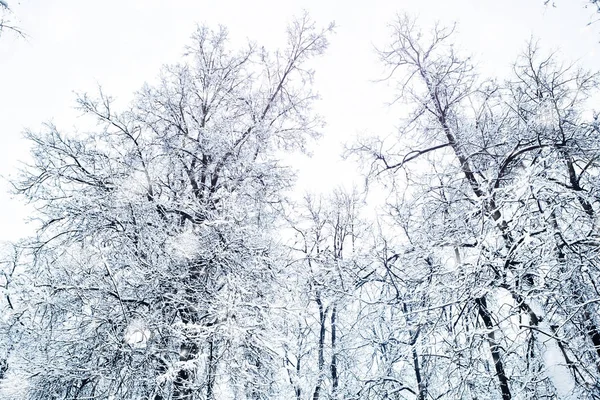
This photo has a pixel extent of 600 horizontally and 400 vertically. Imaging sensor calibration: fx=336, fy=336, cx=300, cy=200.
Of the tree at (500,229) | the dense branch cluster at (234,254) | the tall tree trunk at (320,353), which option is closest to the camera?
the tree at (500,229)

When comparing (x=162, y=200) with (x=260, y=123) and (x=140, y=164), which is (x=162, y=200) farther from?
(x=260, y=123)

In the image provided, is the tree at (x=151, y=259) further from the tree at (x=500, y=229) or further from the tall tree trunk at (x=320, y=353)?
the tall tree trunk at (x=320, y=353)

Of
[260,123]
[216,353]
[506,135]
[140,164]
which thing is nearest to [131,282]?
[216,353]

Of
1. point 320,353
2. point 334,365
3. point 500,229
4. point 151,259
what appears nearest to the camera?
point 500,229

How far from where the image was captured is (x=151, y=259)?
17.7 ft

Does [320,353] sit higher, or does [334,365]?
[320,353]

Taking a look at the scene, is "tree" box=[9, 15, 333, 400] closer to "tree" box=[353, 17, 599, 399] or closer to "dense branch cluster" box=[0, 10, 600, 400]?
"dense branch cluster" box=[0, 10, 600, 400]

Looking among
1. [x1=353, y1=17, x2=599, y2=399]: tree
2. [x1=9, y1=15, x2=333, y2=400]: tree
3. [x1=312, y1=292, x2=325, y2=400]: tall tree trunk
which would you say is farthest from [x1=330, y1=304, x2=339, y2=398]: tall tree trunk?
[x1=9, y1=15, x2=333, y2=400]: tree

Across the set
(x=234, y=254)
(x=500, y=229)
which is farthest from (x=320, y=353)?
(x=500, y=229)

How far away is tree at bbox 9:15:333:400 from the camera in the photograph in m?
4.90

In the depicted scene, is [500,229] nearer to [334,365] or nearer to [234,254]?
[234,254]

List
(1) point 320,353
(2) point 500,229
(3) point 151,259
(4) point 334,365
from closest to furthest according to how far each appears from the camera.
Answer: (2) point 500,229 → (3) point 151,259 → (4) point 334,365 → (1) point 320,353

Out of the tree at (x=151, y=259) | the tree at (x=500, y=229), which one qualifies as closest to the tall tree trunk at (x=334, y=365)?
the tree at (x=500, y=229)

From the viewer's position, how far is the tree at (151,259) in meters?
4.90
